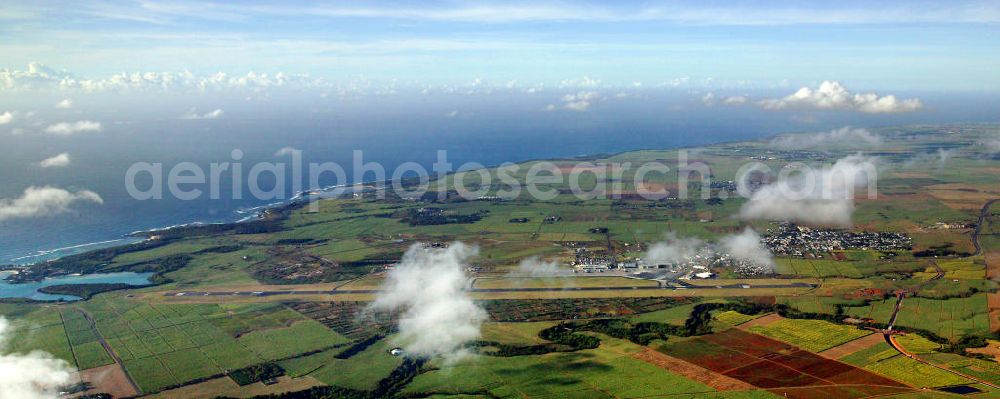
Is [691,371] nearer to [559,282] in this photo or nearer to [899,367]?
[899,367]

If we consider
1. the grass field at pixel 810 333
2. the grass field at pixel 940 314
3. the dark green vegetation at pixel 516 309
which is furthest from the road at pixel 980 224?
the grass field at pixel 810 333

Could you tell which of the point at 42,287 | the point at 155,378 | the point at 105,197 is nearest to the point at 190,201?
the point at 105,197

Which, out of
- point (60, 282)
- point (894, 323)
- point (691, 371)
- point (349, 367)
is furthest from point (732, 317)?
point (60, 282)

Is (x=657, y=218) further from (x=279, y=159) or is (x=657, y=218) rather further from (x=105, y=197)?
(x=279, y=159)

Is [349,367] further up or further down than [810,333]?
further down

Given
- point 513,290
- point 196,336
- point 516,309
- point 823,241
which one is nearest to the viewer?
point 196,336

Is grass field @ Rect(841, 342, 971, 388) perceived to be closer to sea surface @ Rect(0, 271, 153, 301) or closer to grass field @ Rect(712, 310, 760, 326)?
grass field @ Rect(712, 310, 760, 326)
